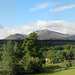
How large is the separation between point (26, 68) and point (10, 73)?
3912mm

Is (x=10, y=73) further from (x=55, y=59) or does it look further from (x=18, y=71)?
(x=55, y=59)

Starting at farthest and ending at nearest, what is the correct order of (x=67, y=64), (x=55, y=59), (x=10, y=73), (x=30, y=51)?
(x=55, y=59)
(x=67, y=64)
(x=30, y=51)
(x=10, y=73)

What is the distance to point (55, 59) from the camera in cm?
6172

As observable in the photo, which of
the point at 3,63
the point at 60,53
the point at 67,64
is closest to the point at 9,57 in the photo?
the point at 3,63

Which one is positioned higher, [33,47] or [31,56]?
[33,47]

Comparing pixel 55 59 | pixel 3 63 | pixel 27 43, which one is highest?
pixel 27 43

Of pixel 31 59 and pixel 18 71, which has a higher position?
pixel 31 59

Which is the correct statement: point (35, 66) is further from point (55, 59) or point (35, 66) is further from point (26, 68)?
point (55, 59)

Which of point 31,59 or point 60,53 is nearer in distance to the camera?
point 31,59

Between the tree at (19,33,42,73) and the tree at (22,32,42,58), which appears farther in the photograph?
the tree at (22,32,42,58)

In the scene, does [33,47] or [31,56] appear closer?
[31,56]

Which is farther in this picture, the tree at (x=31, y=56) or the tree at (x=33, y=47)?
the tree at (x=33, y=47)

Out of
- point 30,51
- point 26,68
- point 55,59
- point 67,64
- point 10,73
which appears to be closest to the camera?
point 10,73

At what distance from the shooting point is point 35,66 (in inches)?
1137
